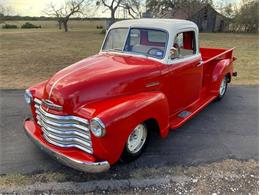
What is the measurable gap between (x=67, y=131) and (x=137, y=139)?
0.98 metres

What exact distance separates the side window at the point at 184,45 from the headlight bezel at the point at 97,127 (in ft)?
6.42

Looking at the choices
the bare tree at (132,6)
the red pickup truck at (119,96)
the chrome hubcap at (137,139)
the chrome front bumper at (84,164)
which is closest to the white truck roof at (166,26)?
the red pickup truck at (119,96)

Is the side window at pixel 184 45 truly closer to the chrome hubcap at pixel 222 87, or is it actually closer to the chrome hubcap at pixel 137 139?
the chrome hubcap at pixel 137 139

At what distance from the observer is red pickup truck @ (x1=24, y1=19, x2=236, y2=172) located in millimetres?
3068

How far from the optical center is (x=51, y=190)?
3137mm

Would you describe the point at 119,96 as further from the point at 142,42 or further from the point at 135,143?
the point at 142,42

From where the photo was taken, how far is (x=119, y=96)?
3.54m

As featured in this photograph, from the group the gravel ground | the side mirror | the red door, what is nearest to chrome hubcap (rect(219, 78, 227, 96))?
the red door

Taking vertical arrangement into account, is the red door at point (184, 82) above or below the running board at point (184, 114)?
above

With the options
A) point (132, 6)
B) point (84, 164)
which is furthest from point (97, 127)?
point (132, 6)

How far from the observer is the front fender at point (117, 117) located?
297cm

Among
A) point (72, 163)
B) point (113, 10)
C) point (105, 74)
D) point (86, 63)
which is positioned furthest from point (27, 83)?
point (113, 10)

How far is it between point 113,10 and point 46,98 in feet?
124

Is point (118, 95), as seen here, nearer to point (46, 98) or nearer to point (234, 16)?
point (46, 98)
